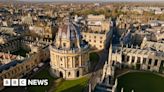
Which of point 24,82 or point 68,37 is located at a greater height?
point 68,37

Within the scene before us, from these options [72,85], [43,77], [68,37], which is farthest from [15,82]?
[68,37]

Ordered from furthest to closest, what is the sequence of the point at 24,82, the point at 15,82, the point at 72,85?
the point at 72,85 → the point at 24,82 → the point at 15,82

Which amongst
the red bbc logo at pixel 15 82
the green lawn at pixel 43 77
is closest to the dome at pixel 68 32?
the green lawn at pixel 43 77

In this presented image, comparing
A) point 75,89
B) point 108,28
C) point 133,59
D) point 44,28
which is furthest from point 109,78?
point 44,28

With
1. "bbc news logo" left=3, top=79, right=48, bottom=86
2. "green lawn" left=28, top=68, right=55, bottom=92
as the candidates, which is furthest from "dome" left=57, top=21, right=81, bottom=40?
"bbc news logo" left=3, top=79, right=48, bottom=86

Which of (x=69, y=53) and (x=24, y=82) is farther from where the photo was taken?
(x=69, y=53)

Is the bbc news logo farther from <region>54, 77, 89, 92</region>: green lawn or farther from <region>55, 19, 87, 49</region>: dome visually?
<region>55, 19, 87, 49</region>: dome

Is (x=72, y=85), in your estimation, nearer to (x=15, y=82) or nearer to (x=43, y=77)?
(x=43, y=77)

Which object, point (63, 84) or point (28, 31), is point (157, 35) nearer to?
point (63, 84)
